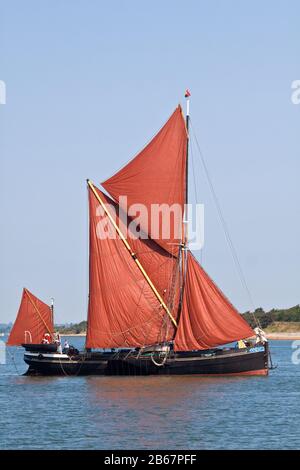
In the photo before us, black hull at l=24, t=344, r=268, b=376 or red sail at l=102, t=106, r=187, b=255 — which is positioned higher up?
red sail at l=102, t=106, r=187, b=255

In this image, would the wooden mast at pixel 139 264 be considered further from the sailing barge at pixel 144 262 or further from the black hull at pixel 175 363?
the black hull at pixel 175 363

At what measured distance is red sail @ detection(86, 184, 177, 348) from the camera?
85938 mm

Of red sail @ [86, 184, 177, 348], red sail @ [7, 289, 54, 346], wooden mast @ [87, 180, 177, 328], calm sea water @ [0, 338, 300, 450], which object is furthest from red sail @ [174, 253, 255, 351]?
red sail @ [7, 289, 54, 346]

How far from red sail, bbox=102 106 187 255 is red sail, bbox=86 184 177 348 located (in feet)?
4.06

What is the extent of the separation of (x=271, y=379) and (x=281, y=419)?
27.6 metres

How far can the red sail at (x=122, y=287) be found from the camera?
3383 inches

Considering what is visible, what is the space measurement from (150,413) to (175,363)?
21.7 m

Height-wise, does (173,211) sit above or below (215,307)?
above

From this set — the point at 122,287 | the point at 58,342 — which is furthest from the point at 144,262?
the point at 58,342

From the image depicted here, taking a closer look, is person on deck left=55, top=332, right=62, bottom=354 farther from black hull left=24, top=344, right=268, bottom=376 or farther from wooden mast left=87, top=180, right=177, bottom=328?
wooden mast left=87, top=180, right=177, bottom=328

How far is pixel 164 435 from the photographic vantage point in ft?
177

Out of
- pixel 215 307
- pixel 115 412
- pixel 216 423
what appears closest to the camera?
pixel 216 423
